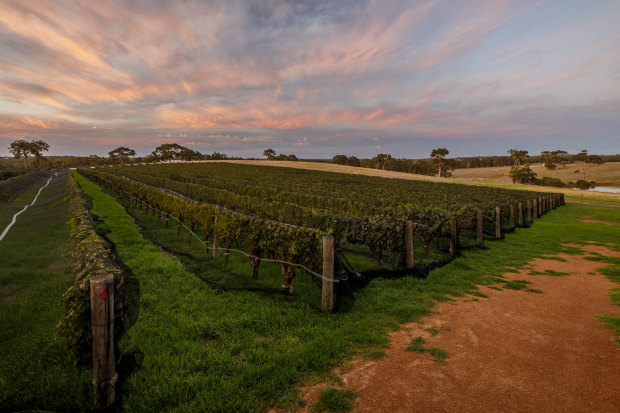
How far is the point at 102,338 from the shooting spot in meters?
3.60

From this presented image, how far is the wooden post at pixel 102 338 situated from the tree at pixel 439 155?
11331 cm

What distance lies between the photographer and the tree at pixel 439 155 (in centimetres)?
10206

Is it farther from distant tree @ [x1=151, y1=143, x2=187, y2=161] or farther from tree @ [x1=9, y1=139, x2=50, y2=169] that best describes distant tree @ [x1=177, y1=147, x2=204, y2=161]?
tree @ [x1=9, y1=139, x2=50, y2=169]

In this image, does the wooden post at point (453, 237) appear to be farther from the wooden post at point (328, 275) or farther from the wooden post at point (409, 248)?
the wooden post at point (328, 275)

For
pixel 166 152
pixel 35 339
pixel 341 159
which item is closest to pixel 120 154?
pixel 166 152

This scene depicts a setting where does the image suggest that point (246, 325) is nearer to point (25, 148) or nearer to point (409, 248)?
point (409, 248)

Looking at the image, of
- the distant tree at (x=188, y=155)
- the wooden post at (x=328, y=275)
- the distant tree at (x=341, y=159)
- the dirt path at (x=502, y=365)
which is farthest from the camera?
the distant tree at (x=341, y=159)

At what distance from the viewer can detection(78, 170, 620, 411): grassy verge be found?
3.94m

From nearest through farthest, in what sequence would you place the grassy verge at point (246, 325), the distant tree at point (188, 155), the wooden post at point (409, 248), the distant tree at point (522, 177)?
the grassy verge at point (246, 325) < the wooden post at point (409, 248) < the distant tree at point (522, 177) < the distant tree at point (188, 155)

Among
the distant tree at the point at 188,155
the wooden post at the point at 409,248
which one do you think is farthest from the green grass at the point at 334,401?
the distant tree at the point at 188,155

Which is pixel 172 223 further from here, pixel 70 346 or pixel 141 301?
pixel 70 346

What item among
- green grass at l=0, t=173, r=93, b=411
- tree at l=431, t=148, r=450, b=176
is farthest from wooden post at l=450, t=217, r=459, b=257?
tree at l=431, t=148, r=450, b=176

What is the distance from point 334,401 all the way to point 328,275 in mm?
2947

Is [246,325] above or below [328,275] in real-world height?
below
